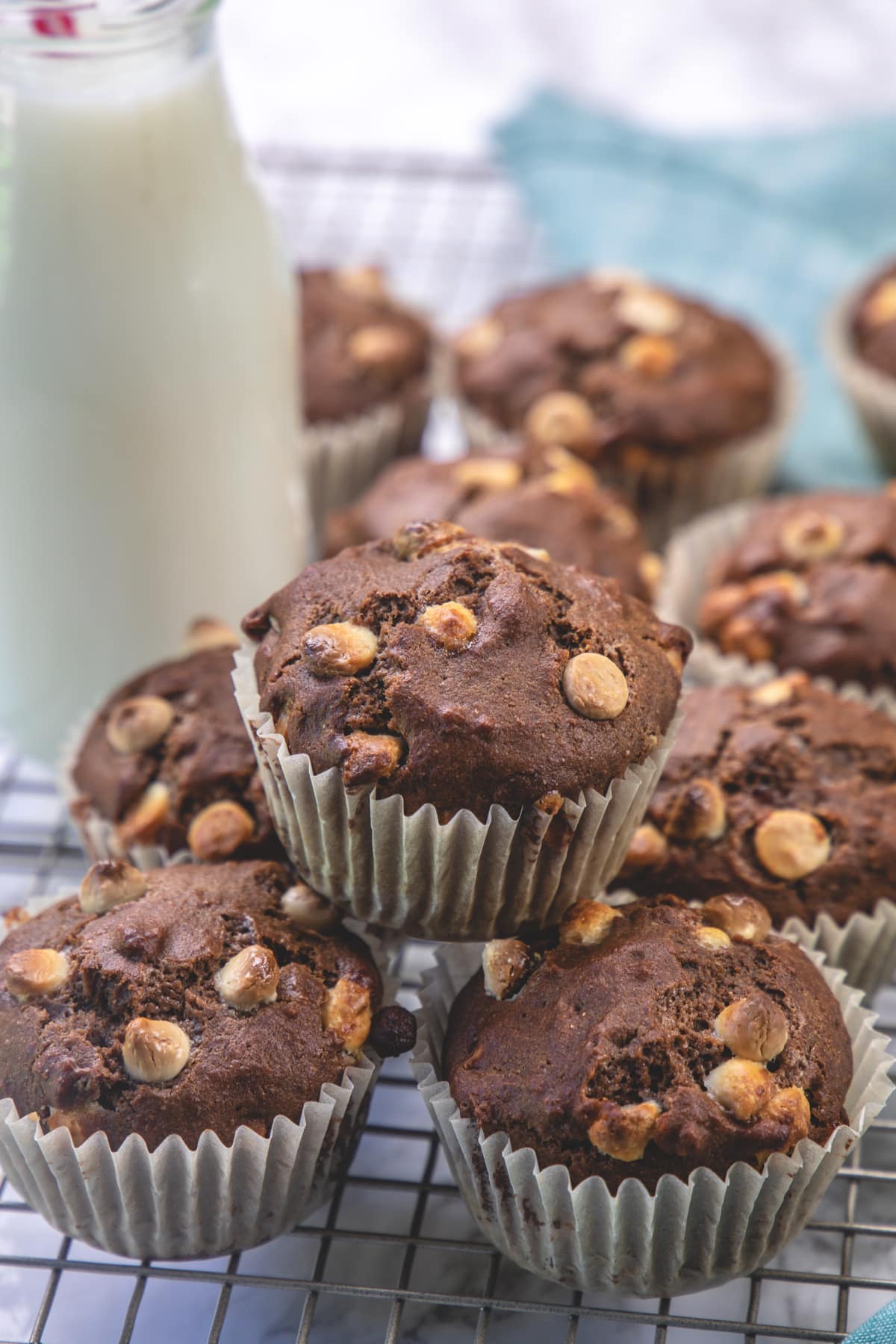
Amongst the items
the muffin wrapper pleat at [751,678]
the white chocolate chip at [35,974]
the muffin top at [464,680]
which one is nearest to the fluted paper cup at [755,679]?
the muffin wrapper pleat at [751,678]

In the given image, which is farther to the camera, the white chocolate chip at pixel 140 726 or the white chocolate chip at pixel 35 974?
the white chocolate chip at pixel 140 726

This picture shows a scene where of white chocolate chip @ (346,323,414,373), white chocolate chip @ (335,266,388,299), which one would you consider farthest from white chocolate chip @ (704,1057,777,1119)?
white chocolate chip @ (335,266,388,299)

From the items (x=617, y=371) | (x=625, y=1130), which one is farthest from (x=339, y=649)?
(x=617, y=371)

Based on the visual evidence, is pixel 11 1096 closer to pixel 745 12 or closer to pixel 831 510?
pixel 831 510

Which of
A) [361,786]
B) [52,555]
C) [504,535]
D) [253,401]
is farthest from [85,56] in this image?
[361,786]

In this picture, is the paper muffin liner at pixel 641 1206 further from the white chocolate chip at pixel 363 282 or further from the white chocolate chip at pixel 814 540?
the white chocolate chip at pixel 363 282

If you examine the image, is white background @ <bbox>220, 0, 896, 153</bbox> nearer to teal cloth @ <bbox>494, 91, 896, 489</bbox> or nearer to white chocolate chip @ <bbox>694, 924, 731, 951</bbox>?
teal cloth @ <bbox>494, 91, 896, 489</bbox>

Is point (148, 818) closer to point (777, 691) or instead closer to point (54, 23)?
point (777, 691)
